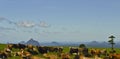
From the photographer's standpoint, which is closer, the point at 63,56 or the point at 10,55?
the point at 63,56

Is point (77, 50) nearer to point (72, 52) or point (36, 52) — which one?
point (72, 52)

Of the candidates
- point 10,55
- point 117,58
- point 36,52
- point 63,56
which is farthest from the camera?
point 36,52

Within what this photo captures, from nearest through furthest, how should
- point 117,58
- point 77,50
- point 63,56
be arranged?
point 117,58 < point 63,56 < point 77,50

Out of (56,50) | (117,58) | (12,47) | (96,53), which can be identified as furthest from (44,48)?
(117,58)

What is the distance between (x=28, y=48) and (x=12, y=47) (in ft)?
17.6

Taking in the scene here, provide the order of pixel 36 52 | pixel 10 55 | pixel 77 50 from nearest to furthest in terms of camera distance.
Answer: pixel 10 55 < pixel 36 52 < pixel 77 50

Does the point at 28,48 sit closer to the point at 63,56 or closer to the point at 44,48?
the point at 44,48

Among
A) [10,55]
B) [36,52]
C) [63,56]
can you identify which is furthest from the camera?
[36,52]

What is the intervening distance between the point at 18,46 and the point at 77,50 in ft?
57.8

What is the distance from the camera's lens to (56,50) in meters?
85.7

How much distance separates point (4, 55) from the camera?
69.4 meters

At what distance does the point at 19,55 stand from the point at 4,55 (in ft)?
12.9

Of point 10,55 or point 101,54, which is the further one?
point 101,54

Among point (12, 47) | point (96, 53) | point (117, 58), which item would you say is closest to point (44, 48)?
point (12, 47)
